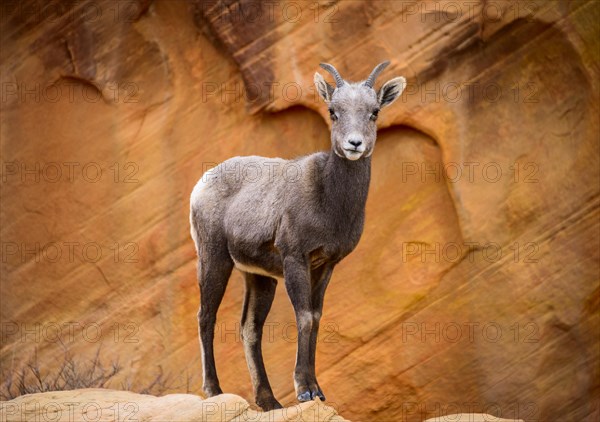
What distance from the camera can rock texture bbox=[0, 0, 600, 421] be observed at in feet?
43.3

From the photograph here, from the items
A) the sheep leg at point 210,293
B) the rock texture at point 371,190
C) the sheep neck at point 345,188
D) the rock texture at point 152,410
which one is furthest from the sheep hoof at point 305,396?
the rock texture at point 371,190

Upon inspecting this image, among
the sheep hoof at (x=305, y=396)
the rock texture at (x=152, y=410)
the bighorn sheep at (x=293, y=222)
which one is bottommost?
the sheep hoof at (x=305, y=396)

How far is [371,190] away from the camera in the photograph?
13492 millimetres

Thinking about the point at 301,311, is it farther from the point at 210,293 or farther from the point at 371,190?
the point at 371,190

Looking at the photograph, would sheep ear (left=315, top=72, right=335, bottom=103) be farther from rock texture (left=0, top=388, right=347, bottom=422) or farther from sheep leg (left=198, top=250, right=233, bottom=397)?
rock texture (left=0, top=388, right=347, bottom=422)

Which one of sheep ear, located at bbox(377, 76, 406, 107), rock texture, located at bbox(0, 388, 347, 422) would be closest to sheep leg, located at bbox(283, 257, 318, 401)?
rock texture, located at bbox(0, 388, 347, 422)

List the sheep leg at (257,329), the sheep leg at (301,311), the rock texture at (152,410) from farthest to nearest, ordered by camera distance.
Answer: the sheep leg at (257,329) < the sheep leg at (301,311) < the rock texture at (152,410)

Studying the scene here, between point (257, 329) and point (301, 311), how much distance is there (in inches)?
41.7

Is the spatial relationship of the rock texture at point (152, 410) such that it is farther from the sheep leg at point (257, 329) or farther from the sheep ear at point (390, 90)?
the sheep ear at point (390, 90)

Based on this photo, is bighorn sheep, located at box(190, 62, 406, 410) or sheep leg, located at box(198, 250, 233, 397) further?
sheep leg, located at box(198, 250, 233, 397)

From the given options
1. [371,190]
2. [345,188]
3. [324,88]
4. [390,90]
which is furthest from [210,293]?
[371,190]

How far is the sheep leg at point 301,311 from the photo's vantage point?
8.88 metres

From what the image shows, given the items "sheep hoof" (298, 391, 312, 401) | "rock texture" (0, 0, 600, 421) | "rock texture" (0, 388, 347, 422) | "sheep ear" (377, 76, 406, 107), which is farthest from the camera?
"rock texture" (0, 0, 600, 421)

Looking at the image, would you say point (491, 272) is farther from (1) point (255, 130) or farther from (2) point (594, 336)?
(1) point (255, 130)
